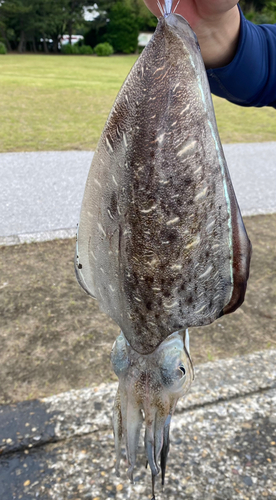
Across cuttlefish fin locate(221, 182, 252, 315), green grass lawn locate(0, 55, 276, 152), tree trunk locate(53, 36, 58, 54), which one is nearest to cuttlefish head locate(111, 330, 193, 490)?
cuttlefish fin locate(221, 182, 252, 315)

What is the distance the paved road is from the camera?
15.3 feet

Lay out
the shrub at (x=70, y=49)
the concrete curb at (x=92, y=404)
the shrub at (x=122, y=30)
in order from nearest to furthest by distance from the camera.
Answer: the concrete curb at (x=92, y=404), the shrub at (x=122, y=30), the shrub at (x=70, y=49)

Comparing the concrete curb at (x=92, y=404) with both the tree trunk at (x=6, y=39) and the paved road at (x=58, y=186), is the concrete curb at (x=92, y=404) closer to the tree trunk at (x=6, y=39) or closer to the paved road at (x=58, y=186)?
the paved road at (x=58, y=186)

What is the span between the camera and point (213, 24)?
1455mm

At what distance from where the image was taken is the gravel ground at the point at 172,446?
1956 millimetres

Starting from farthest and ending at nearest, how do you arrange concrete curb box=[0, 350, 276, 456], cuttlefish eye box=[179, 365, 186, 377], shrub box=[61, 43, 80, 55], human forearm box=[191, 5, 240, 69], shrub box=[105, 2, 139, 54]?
shrub box=[61, 43, 80, 55] < shrub box=[105, 2, 139, 54] < concrete curb box=[0, 350, 276, 456] < human forearm box=[191, 5, 240, 69] < cuttlefish eye box=[179, 365, 186, 377]

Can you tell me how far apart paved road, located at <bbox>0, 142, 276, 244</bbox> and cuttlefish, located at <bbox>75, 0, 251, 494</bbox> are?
3.41m

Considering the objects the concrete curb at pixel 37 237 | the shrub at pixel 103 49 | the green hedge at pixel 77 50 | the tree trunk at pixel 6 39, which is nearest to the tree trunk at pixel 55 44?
the green hedge at pixel 77 50

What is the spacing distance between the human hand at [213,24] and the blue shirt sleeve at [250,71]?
3 cm

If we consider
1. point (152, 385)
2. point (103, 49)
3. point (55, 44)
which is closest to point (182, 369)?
point (152, 385)

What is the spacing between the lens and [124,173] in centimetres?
94

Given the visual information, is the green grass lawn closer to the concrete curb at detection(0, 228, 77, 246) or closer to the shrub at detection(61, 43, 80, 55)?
the concrete curb at detection(0, 228, 77, 246)

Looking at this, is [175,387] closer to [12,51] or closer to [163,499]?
[163,499]

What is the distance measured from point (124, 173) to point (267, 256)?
3512 mm
